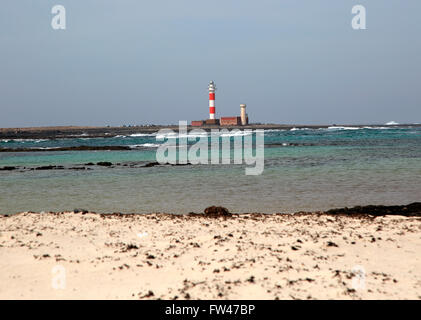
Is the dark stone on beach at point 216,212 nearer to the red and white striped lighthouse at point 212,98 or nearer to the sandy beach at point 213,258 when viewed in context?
the sandy beach at point 213,258

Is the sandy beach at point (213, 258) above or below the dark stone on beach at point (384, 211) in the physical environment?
above

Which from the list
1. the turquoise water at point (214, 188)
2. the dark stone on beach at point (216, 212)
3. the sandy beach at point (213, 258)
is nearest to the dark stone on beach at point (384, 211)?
the sandy beach at point (213, 258)

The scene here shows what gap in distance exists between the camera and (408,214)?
9.55m

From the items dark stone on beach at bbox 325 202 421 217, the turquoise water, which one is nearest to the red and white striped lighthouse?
the turquoise water

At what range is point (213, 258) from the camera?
6.30m

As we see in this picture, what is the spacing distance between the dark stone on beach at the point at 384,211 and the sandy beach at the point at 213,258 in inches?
20.4

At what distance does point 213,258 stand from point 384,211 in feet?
17.2

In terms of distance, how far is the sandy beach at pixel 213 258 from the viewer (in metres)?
5.09

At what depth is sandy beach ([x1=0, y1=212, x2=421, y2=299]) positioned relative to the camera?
5.09m

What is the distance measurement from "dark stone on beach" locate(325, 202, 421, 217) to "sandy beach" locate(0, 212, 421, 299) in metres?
0.52

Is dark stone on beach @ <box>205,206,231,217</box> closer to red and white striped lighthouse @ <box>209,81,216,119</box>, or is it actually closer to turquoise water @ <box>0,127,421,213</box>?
turquoise water @ <box>0,127,421,213</box>

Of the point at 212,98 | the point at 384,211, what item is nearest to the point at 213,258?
the point at 384,211
